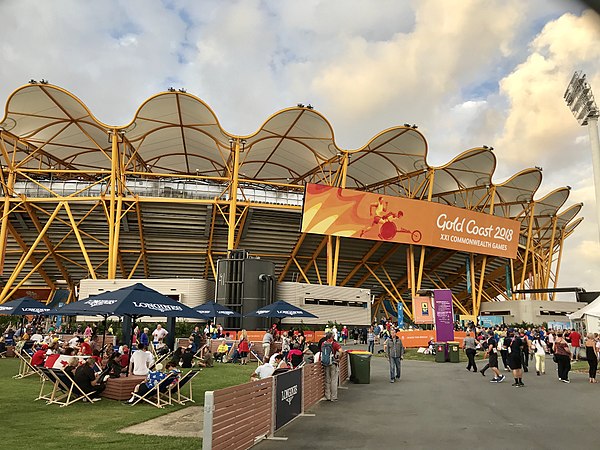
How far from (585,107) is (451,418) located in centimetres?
2994

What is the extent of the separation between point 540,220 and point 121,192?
2006 inches

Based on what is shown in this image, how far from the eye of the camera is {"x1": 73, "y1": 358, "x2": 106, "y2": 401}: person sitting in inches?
419

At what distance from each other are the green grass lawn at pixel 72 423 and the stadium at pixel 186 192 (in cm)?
2656

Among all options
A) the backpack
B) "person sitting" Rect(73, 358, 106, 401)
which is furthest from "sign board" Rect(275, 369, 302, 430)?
"person sitting" Rect(73, 358, 106, 401)

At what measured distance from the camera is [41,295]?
1861 inches

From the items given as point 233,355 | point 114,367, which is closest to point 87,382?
point 114,367

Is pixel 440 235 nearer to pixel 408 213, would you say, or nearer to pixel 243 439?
pixel 408 213

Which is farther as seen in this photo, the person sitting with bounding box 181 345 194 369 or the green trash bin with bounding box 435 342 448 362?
the green trash bin with bounding box 435 342 448 362

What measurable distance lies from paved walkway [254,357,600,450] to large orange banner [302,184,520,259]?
23.6 m

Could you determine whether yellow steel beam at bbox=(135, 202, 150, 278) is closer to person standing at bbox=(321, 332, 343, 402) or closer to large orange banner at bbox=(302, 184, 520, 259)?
large orange banner at bbox=(302, 184, 520, 259)

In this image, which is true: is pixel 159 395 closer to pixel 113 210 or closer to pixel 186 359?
pixel 186 359

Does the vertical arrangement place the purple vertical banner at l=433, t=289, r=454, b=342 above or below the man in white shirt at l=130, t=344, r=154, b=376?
above

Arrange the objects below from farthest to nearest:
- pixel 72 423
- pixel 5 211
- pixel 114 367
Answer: pixel 5 211 < pixel 114 367 < pixel 72 423

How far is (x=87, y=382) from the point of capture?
1070 centimetres
